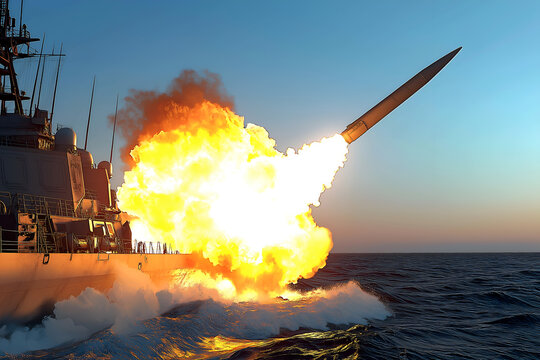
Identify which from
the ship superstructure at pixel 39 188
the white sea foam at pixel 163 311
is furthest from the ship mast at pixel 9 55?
the white sea foam at pixel 163 311

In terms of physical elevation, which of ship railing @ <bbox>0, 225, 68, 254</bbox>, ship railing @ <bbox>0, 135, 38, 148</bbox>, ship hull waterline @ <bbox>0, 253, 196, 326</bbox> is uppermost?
ship railing @ <bbox>0, 135, 38, 148</bbox>

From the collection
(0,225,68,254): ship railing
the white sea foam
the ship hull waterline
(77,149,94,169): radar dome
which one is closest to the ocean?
the white sea foam

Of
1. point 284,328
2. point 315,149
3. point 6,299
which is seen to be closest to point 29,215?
point 6,299

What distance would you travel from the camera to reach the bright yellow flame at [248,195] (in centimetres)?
2428

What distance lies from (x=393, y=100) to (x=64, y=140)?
18230mm

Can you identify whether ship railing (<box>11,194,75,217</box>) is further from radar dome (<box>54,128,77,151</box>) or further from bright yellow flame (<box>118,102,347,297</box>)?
bright yellow flame (<box>118,102,347,297</box>)

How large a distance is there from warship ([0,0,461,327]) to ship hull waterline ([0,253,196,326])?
0.03m

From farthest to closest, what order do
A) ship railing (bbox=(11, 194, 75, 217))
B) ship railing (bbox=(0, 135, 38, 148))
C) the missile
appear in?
the missile
ship railing (bbox=(0, 135, 38, 148))
ship railing (bbox=(11, 194, 75, 217))

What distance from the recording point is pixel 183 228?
85.1 ft

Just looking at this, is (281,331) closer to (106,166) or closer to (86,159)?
(86,159)

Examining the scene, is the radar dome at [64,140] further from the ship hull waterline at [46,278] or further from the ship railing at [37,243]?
the ship hull waterline at [46,278]

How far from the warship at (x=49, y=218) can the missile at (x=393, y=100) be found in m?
0.05

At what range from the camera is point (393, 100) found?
23578 mm

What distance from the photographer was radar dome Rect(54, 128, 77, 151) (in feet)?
78.9
